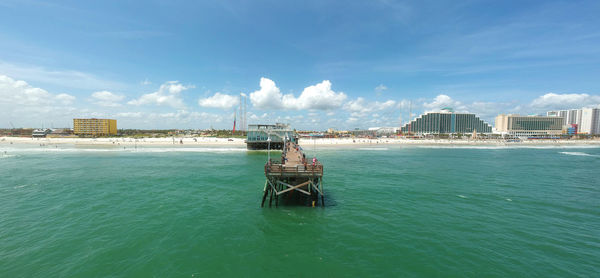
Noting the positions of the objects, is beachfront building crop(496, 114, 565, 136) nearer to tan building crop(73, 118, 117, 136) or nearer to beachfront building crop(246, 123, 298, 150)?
beachfront building crop(246, 123, 298, 150)

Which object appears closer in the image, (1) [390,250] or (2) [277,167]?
(1) [390,250]

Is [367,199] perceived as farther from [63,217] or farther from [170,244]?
[63,217]

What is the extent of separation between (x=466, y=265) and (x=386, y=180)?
2058 cm

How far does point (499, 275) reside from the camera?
454 inches

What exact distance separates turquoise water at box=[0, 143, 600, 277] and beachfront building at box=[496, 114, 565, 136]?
225 meters

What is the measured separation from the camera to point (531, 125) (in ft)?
636

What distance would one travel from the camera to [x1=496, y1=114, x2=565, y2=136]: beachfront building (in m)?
191

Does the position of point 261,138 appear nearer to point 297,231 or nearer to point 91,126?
point 297,231

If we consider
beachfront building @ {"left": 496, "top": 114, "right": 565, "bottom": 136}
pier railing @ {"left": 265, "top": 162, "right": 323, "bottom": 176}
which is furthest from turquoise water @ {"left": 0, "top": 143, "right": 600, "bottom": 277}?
beachfront building @ {"left": 496, "top": 114, "right": 565, "bottom": 136}

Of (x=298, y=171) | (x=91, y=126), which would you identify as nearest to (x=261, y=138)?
(x=298, y=171)

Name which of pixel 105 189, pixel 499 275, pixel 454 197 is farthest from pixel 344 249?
pixel 105 189

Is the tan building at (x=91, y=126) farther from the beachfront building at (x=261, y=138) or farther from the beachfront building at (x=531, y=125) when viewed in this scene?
the beachfront building at (x=531, y=125)

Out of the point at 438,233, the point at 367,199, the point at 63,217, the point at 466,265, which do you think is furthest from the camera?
the point at 367,199

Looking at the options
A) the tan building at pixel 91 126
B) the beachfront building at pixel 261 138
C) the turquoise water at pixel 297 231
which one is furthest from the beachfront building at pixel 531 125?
the tan building at pixel 91 126
